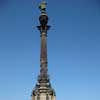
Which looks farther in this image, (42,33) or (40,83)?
(42,33)

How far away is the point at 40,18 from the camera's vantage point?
323 ft

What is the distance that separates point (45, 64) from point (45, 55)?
2.97 meters

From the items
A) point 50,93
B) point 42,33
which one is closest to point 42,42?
point 42,33

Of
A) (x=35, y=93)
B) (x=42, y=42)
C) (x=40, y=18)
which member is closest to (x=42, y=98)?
(x=35, y=93)

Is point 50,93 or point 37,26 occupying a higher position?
point 37,26

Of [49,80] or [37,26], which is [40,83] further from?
[37,26]

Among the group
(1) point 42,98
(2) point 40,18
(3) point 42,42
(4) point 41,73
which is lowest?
(1) point 42,98

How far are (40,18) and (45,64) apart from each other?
46.2ft

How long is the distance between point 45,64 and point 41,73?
2.89 metres

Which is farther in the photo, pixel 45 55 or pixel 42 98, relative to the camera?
pixel 45 55

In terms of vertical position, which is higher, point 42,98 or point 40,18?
point 40,18

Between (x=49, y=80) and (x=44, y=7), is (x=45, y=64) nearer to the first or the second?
(x=49, y=80)

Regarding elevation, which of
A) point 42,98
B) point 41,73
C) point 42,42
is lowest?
point 42,98

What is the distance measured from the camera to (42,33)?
98.6m
